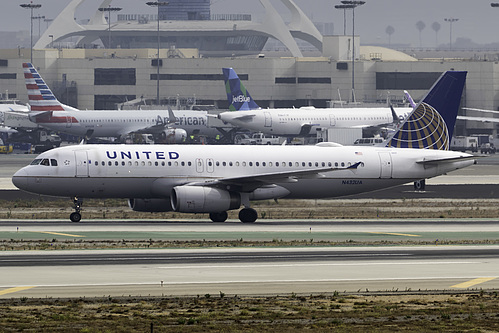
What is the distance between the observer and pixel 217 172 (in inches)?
2324

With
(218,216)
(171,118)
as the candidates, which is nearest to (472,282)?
(218,216)

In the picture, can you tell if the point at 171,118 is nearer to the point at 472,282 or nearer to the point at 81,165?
the point at 81,165

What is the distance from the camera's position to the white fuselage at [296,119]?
14362 centimetres

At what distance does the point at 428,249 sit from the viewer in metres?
45.3

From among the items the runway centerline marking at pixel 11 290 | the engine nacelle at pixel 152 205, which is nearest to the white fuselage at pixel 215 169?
the engine nacelle at pixel 152 205

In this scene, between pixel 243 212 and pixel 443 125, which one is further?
pixel 443 125

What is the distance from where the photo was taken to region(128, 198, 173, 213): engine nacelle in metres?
58.3

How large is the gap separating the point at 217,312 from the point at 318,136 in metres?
115

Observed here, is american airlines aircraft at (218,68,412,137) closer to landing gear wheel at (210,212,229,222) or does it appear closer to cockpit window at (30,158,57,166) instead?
landing gear wheel at (210,212,229,222)

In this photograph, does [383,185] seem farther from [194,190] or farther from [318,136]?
[318,136]

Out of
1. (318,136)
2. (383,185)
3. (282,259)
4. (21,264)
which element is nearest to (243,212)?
(383,185)

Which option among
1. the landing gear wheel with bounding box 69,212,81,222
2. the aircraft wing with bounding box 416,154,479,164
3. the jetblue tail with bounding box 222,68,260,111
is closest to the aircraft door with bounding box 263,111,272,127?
the jetblue tail with bounding box 222,68,260,111

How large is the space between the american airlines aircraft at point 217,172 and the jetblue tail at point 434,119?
0.69m

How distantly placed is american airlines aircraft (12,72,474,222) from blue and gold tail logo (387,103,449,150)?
46 cm
